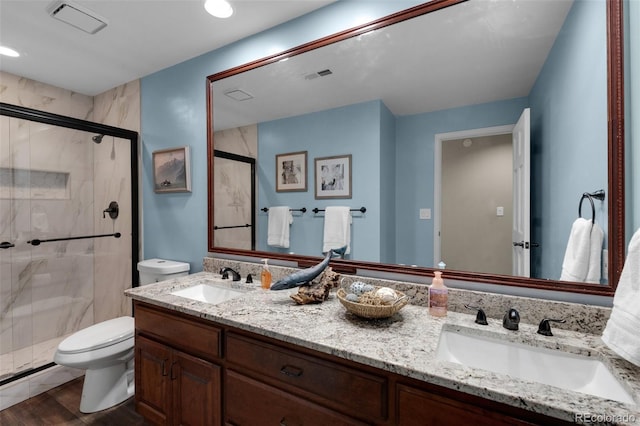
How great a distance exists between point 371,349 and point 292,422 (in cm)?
44

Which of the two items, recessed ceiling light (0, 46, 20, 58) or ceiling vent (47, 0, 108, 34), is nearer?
ceiling vent (47, 0, 108, 34)

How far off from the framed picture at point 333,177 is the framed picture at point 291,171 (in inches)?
3.8

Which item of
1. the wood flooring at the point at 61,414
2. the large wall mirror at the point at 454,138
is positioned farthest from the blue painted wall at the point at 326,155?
the wood flooring at the point at 61,414

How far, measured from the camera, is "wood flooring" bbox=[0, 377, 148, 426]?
182cm

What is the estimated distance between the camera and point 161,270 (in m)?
2.13

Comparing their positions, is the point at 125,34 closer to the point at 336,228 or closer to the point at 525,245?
the point at 336,228

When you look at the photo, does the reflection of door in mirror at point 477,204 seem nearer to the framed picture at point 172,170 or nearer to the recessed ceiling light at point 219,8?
the recessed ceiling light at point 219,8

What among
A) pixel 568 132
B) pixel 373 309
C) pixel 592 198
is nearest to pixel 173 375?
pixel 373 309

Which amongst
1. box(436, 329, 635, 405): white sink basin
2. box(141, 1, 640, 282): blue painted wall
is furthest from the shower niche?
box(436, 329, 635, 405): white sink basin

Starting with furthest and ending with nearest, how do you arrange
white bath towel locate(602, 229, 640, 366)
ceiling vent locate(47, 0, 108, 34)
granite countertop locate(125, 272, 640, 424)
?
ceiling vent locate(47, 0, 108, 34)
white bath towel locate(602, 229, 640, 366)
granite countertop locate(125, 272, 640, 424)

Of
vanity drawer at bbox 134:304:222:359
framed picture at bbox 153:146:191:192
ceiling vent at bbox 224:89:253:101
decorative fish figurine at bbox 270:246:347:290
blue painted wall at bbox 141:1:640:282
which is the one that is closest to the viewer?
blue painted wall at bbox 141:1:640:282

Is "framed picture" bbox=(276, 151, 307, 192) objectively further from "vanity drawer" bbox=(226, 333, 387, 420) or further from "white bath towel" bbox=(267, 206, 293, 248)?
"vanity drawer" bbox=(226, 333, 387, 420)

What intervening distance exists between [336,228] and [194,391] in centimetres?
106

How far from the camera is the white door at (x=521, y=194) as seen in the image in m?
1.21
